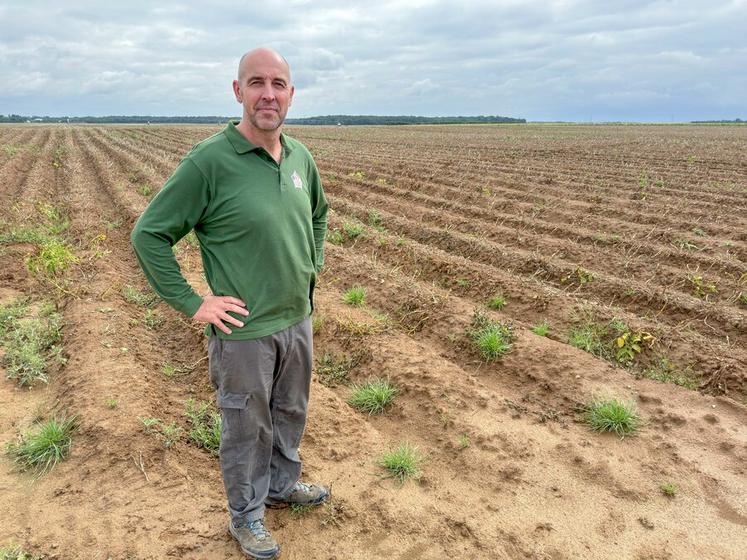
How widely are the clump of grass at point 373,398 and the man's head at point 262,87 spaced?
2607mm

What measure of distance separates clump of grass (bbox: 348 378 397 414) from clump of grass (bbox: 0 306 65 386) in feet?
8.92

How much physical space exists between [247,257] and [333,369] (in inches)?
108

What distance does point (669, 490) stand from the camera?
329 cm

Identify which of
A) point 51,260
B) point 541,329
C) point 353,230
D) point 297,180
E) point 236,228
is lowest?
point 541,329

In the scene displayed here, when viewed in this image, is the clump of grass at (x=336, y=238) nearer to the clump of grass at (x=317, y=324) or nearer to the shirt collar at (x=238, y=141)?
the clump of grass at (x=317, y=324)

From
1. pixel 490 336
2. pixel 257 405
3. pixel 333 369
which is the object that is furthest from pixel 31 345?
pixel 490 336

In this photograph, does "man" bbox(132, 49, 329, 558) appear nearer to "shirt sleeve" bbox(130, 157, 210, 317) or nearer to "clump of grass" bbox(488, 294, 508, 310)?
"shirt sleeve" bbox(130, 157, 210, 317)

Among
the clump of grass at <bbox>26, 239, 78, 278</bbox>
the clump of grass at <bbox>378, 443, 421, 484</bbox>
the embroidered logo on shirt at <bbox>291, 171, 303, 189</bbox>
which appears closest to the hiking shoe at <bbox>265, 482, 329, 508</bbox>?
the clump of grass at <bbox>378, 443, 421, 484</bbox>

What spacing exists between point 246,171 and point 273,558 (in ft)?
6.71

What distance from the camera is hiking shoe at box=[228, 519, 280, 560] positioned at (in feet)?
8.88

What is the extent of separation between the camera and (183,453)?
11.8ft

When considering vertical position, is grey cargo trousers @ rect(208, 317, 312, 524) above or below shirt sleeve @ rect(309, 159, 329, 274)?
below

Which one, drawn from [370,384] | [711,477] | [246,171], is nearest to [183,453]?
[370,384]

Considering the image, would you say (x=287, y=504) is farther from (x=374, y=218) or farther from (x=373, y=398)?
(x=374, y=218)
